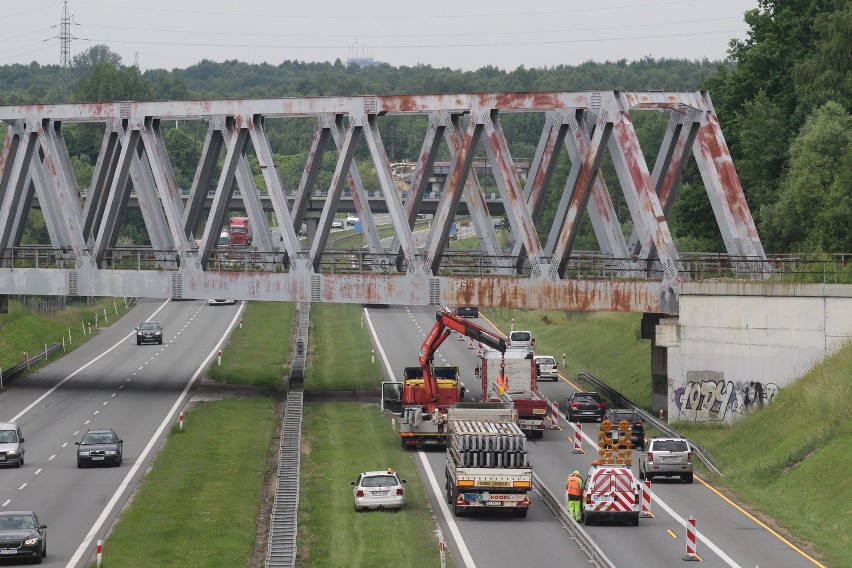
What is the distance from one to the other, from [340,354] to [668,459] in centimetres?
4707

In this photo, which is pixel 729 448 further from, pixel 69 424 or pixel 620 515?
pixel 69 424

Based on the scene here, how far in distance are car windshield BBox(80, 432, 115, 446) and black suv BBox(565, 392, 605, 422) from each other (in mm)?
20061

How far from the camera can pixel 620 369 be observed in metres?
86.9

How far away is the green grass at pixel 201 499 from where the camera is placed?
42.2 m

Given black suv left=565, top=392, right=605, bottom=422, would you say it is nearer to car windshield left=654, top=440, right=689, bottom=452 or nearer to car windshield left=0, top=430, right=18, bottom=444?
car windshield left=654, top=440, right=689, bottom=452

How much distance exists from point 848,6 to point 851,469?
185 feet

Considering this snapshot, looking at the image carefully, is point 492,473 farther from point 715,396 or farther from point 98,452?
point 715,396

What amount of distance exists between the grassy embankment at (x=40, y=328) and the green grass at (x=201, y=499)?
28181 mm

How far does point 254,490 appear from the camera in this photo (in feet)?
172

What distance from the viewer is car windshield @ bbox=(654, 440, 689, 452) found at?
5275 cm

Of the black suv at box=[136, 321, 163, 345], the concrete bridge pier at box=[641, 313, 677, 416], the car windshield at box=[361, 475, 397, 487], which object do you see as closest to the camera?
the car windshield at box=[361, 475, 397, 487]

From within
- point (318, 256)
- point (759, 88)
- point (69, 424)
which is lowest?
point (69, 424)

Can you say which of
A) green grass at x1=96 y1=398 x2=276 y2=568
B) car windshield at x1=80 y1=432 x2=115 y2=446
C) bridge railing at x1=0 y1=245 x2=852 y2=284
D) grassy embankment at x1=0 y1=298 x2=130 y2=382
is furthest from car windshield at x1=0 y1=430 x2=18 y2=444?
grassy embankment at x1=0 y1=298 x2=130 y2=382

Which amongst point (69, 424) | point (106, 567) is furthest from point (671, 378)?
point (106, 567)
